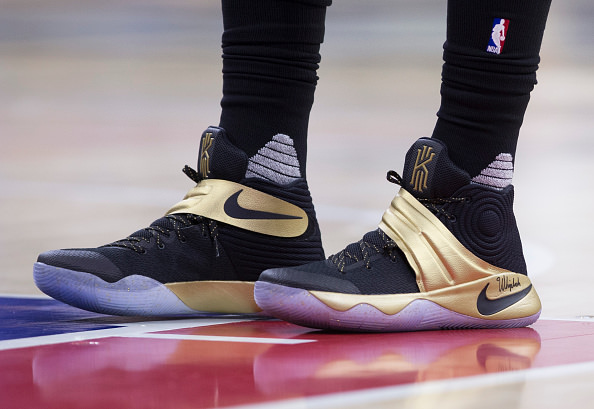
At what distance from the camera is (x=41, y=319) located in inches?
48.2

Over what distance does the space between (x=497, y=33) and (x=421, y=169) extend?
0.63ft

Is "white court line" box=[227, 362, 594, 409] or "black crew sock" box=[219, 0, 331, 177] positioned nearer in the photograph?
"white court line" box=[227, 362, 594, 409]

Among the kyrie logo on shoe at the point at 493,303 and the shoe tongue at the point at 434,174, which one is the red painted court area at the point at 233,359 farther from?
the shoe tongue at the point at 434,174

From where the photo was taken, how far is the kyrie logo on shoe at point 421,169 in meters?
1.15

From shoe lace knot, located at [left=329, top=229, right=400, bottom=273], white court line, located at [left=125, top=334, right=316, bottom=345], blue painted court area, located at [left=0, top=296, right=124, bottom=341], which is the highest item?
shoe lace knot, located at [left=329, top=229, right=400, bottom=273]

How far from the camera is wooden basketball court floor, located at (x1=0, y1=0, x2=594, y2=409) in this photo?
2.50 ft

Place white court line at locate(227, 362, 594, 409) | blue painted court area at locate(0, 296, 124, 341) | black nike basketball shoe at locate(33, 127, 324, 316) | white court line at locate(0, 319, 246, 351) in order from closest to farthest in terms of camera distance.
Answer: white court line at locate(227, 362, 594, 409), white court line at locate(0, 319, 246, 351), blue painted court area at locate(0, 296, 124, 341), black nike basketball shoe at locate(33, 127, 324, 316)

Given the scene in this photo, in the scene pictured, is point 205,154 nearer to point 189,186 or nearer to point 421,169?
point 421,169

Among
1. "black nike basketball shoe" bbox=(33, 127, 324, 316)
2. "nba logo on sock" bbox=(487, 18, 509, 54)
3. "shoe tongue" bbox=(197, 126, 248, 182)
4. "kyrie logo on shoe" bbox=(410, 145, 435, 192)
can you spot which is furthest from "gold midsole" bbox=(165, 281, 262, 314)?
"nba logo on sock" bbox=(487, 18, 509, 54)

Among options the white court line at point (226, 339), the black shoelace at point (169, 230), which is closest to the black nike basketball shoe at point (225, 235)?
the black shoelace at point (169, 230)

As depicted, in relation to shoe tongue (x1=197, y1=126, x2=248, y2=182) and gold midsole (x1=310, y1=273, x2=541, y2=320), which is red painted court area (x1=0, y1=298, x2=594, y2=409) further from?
shoe tongue (x1=197, y1=126, x2=248, y2=182)

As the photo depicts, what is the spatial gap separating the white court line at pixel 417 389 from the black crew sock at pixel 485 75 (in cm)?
39

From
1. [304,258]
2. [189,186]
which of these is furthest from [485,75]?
[189,186]

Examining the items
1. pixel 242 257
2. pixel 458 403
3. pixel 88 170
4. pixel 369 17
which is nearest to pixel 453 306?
pixel 242 257
